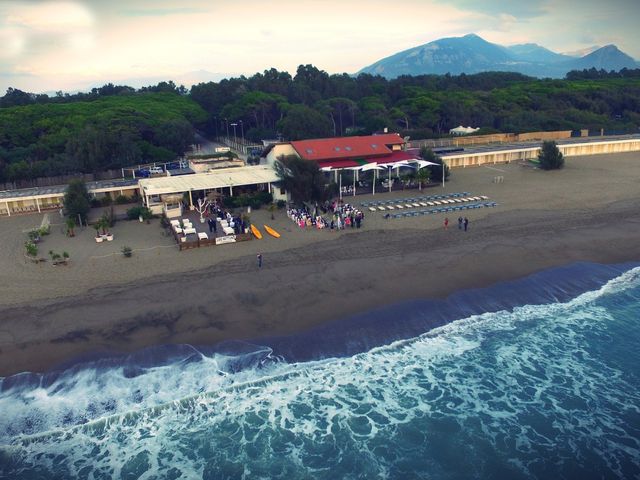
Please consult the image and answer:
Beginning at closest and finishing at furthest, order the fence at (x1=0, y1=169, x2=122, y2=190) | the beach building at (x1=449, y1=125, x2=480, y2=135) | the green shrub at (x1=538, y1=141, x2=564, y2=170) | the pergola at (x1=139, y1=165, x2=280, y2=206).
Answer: the pergola at (x1=139, y1=165, x2=280, y2=206) < the fence at (x1=0, y1=169, x2=122, y2=190) < the green shrub at (x1=538, y1=141, x2=564, y2=170) < the beach building at (x1=449, y1=125, x2=480, y2=135)

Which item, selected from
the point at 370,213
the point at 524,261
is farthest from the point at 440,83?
the point at 524,261

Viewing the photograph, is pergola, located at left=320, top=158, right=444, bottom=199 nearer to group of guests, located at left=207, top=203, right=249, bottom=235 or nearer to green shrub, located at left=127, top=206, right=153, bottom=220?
group of guests, located at left=207, top=203, right=249, bottom=235

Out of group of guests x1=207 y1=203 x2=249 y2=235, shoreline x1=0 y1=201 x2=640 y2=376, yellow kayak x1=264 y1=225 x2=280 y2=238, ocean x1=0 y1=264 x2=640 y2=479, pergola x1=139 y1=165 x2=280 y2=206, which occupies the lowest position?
ocean x1=0 y1=264 x2=640 y2=479

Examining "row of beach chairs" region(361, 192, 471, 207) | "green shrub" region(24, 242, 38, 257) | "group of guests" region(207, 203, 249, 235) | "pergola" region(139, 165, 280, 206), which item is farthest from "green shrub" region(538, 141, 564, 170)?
"green shrub" region(24, 242, 38, 257)

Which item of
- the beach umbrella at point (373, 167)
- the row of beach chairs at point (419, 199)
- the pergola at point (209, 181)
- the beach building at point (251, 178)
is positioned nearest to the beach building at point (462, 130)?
the beach building at point (251, 178)

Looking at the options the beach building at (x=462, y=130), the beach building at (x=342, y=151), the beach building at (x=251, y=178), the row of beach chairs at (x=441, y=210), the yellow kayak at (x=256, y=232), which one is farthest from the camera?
the beach building at (x=462, y=130)

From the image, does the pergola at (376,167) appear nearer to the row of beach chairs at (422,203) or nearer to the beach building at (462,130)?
the row of beach chairs at (422,203)

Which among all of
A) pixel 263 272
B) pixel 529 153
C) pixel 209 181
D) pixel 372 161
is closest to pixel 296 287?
pixel 263 272

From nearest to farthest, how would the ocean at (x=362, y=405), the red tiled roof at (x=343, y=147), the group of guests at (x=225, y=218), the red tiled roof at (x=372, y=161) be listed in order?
the ocean at (x=362, y=405)
the group of guests at (x=225, y=218)
the red tiled roof at (x=372, y=161)
the red tiled roof at (x=343, y=147)
